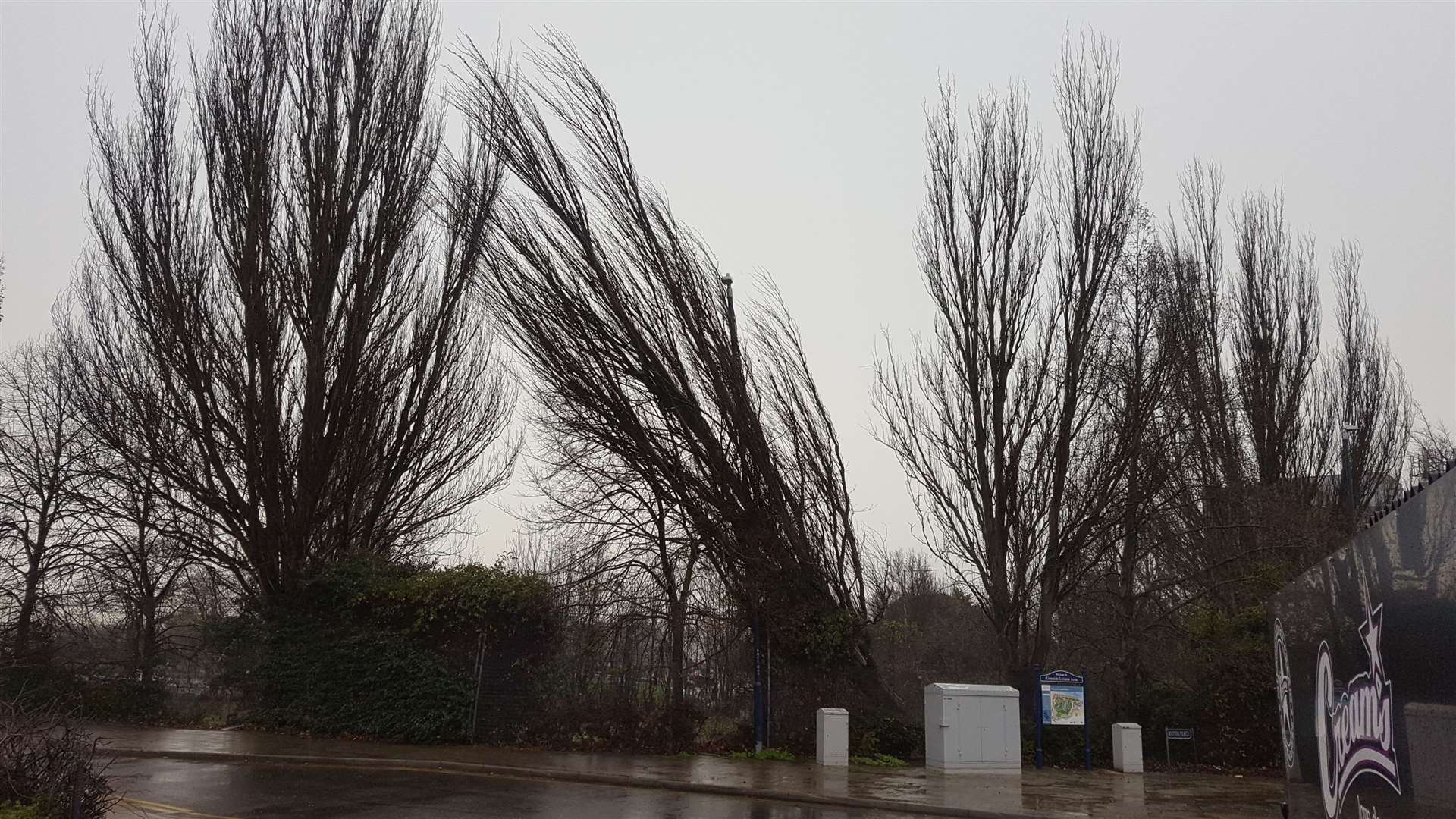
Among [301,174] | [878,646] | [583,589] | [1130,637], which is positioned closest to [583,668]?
[583,589]

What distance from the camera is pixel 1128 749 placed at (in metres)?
17.4

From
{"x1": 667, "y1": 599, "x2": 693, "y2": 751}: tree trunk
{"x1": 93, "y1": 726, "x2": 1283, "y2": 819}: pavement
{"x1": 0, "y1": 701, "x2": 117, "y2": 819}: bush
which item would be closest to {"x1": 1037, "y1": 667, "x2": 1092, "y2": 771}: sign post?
{"x1": 93, "y1": 726, "x2": 1283, "y2": 819}: pavement

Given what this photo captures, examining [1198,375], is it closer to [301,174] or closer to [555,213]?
[555,213]

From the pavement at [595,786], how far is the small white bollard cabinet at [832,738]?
389 millimetres

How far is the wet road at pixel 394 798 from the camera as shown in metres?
11.1

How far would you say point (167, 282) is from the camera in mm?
21188

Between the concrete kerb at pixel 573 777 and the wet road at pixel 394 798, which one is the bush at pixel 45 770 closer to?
the wet road at pixel 394 798

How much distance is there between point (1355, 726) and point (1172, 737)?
13681mm

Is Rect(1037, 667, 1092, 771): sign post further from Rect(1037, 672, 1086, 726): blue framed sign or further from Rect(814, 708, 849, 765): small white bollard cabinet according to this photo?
Rect(814, 708, 849, 765): small white bollard cabinet

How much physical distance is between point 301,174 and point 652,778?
15.3 meters

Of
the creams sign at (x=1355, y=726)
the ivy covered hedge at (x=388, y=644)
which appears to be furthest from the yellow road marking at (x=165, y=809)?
the creams sign at (x=1355, y=726)

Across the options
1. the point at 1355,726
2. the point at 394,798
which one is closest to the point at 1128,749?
the point at 394,798

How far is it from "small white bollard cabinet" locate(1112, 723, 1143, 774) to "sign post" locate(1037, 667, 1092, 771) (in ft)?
1.68

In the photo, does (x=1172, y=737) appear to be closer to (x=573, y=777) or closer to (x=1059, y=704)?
(x=1059, y=704)
